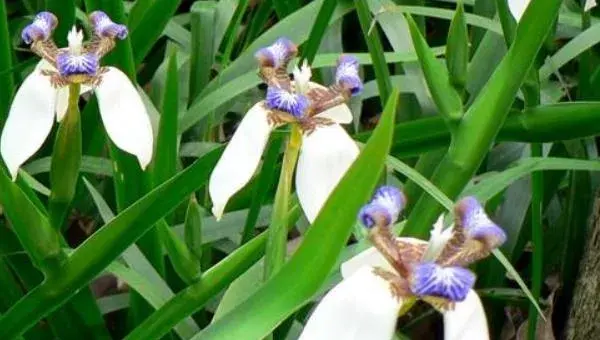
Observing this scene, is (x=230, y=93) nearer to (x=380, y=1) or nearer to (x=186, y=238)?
(x=380, y=1)

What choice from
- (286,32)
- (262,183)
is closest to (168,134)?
(262,183)

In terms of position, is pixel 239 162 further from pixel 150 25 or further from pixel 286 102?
pixel 150 25

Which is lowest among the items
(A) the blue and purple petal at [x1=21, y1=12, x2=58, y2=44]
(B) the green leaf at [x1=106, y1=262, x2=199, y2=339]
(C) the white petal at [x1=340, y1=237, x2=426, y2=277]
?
(B) the green leaf at [x1=106, y1=262, x2=199, y2=339]

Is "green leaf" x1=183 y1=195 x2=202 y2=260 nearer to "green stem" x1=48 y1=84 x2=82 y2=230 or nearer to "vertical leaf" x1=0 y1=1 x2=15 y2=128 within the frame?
"green stem" x1=48 y1=84 x2=82 y2=230

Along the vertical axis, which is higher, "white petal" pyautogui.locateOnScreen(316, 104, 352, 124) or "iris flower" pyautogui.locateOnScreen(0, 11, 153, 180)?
"iris flower" pyautogui.locateOnScreen(0, 11, 153, 180)

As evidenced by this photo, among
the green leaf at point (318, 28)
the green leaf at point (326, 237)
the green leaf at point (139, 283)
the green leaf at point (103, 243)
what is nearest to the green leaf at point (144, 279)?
the green leaf at point (139, 283)

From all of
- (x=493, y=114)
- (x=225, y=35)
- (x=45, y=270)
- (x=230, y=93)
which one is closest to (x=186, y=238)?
(x=45, y=270)

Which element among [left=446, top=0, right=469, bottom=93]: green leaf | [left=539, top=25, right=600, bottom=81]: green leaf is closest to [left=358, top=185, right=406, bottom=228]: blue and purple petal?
[left=446, top=0, right=469, bottom=93]: green leaf

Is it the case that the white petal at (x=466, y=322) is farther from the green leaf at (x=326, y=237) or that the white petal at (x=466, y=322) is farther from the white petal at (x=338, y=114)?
the white petal at (x=338, y=114)
